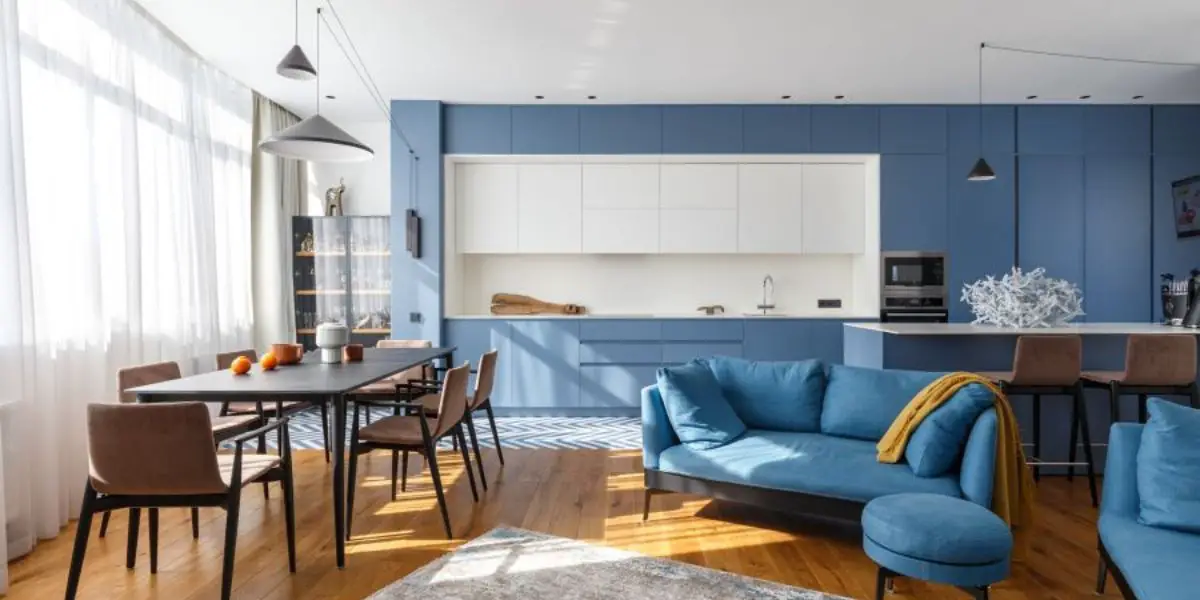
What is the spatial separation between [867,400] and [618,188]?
12.0 feet

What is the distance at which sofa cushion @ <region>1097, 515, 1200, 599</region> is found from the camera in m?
1.71

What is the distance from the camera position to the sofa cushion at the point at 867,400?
3.17 meters

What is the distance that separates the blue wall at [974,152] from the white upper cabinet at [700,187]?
0.28 meters

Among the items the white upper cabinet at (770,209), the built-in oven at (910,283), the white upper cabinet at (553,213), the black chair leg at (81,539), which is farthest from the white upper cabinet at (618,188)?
the black chair leg at (81,539)

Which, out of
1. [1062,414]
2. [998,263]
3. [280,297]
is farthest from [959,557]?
[280,297]

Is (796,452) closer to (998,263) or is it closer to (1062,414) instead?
(1062,414)

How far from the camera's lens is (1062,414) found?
13.3ft

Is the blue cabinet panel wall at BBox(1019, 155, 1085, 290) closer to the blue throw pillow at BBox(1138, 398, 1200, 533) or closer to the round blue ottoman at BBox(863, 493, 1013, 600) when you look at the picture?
the blue throw pillow at BBox(1138, 398, 1200, 533)

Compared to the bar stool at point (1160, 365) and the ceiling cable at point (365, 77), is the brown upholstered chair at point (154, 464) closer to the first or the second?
the ceiling cable at point (365, 77)

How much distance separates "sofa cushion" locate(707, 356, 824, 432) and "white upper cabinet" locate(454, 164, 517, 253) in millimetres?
3329

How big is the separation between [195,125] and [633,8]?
342cm

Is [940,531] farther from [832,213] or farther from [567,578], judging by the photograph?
[832,213]

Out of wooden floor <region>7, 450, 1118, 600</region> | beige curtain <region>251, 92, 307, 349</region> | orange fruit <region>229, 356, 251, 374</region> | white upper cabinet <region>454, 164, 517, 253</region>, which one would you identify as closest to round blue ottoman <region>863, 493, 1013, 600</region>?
wooden floor <region>7, 450, 1118, 600</region>

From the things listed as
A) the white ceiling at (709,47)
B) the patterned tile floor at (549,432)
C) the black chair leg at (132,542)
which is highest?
the white ceiling at (709,47)
